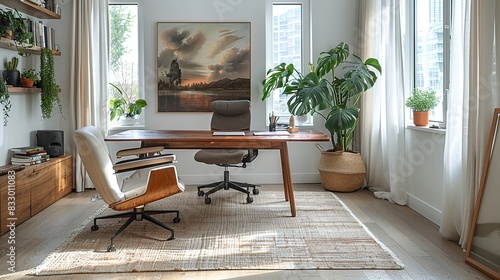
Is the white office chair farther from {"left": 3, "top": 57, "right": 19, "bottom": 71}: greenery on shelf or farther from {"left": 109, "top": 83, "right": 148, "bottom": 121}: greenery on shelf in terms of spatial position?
{"left": 109, "top": 83, "right": 148, "bottom": 121}: greenery on shelf

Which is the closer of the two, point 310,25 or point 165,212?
point 165,212

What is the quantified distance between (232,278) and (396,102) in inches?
110

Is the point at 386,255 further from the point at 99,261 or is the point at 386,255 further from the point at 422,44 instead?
the point at 422,44

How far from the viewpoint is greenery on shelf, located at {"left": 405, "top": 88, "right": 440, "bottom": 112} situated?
4.14 metres

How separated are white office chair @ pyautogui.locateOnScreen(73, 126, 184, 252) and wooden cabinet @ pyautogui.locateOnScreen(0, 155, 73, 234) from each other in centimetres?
105

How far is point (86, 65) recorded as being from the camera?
535 centimetres

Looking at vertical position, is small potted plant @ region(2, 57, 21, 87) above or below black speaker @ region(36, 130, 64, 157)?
Result: above

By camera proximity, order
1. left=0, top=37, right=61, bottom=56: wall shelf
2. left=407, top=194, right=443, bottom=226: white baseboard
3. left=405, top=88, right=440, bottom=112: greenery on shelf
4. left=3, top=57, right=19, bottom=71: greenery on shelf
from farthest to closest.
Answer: left=3, top=57, right=19, bottom=71: greenery on shelf → left=405, top=88, right=440, bottom=112: greenery on shelf → left=0, top=37, right=61, bottom=56: wall shelf → left=407, top=194, right=443, bottom=226: white baseboard

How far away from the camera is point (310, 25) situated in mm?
5805

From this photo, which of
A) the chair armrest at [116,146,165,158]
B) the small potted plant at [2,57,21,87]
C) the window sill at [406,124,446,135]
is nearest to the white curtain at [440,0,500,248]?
the window sill at [406,124,446,135]

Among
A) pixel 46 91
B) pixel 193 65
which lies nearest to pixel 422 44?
pixel 193 65

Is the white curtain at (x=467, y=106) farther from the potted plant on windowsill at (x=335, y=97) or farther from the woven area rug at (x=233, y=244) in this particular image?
the potted plant on windowsill at (x=335, y=97)

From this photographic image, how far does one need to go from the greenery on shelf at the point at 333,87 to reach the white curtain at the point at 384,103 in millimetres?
174

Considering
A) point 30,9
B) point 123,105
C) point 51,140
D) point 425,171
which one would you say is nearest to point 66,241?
point 51,140
